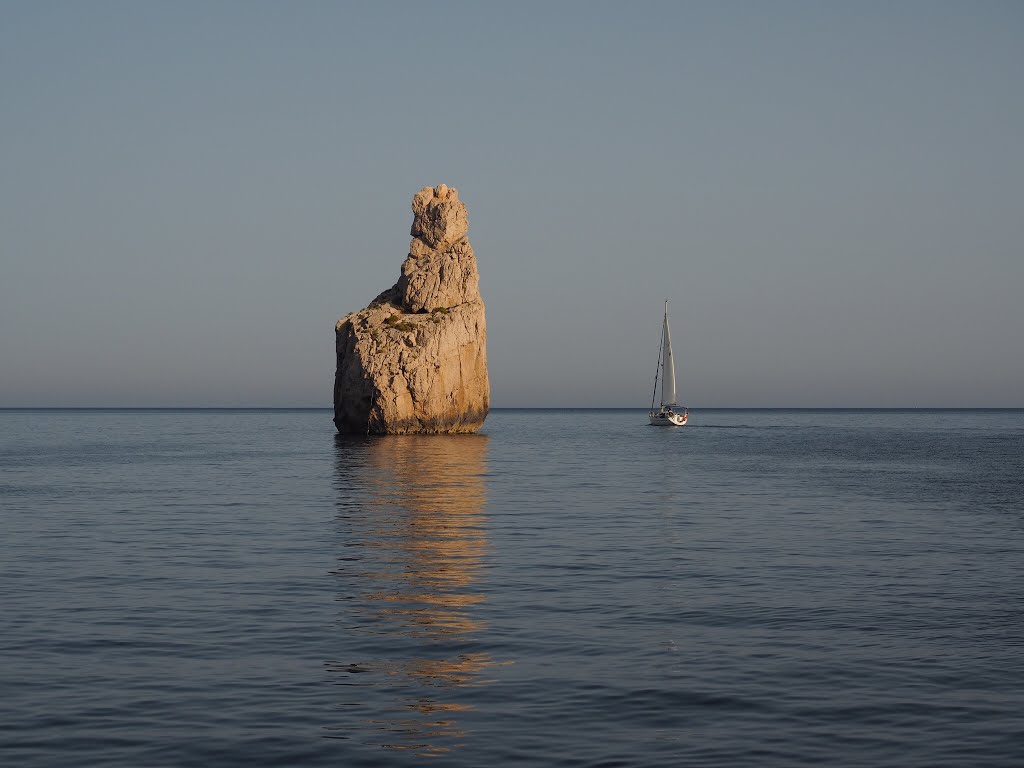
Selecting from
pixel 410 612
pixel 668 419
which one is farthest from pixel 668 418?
pixel 410 612

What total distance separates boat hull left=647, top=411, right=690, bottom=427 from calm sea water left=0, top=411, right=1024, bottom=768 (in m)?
116

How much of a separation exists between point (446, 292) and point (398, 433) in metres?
18.3

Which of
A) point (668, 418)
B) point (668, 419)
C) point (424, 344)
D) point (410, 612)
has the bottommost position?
point (410, 612)

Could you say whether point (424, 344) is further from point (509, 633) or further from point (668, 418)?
point (509, 633)

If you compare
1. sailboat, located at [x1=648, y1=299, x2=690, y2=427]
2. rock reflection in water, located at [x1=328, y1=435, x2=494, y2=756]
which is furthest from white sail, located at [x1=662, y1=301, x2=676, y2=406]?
rock reflection in water, located at [x1=328, y1=435, x2=494, y2=756]

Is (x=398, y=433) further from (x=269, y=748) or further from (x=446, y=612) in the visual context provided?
(x=269, y=748)

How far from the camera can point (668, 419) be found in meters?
164

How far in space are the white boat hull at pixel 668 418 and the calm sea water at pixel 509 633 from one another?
380ft

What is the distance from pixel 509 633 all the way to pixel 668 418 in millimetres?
145553

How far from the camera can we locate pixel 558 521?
130 feet

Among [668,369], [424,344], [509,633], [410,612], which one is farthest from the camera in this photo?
[668,369]

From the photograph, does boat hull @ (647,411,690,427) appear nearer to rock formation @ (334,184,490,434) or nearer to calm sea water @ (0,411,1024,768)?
rock formation @ (334,184,490,434)

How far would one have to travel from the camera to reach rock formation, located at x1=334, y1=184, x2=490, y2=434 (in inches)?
4631

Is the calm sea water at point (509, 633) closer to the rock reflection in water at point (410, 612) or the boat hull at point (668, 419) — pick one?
the rock reflection in water at point (410, 612)
